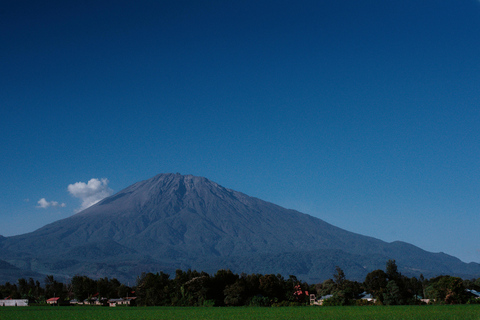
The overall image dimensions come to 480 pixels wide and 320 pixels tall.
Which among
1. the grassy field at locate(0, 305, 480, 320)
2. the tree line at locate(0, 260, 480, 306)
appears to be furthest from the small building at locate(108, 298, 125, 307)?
the grassy field at locate(0, 305, 480, 320)

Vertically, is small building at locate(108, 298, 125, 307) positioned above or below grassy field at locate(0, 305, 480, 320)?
below

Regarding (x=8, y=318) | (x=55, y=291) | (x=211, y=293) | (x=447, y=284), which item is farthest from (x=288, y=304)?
(x=55, y=291)

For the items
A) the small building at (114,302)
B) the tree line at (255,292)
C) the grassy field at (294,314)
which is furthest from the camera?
the small building at (114,302)

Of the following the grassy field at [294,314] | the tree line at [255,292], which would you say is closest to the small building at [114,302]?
the tree line at [255,292]

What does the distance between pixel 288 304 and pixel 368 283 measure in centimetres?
2202

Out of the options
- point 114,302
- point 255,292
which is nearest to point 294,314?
point 255,292

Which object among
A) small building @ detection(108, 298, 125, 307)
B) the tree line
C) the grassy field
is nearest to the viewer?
the grassy field

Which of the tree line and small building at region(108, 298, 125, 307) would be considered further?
small building at region(108, 298, 125, 307)

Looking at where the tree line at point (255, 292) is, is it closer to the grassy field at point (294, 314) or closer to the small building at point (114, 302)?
the small building at point (114, 302)

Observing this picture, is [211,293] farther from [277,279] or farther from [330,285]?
[330,285]

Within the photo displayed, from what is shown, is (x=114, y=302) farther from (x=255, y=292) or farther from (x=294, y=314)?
(x=294, y=314)

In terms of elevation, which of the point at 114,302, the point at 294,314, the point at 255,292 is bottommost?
the point at 114,302

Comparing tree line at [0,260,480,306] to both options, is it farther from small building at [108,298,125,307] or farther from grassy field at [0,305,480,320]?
grassy field at [0,305,480,320]

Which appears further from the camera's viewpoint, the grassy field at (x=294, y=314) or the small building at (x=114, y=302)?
the small building at (x=114, y=302)
